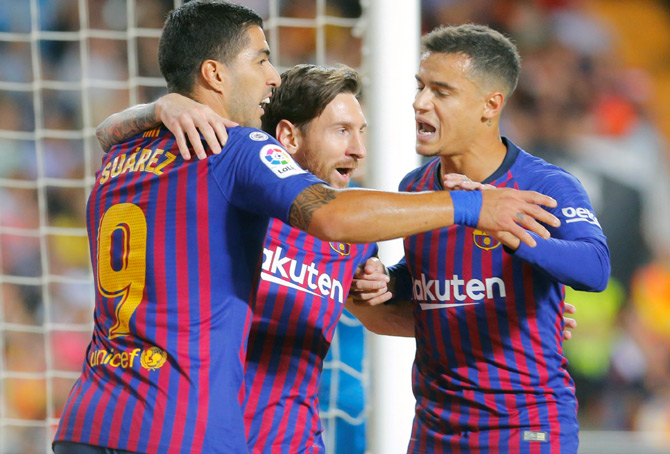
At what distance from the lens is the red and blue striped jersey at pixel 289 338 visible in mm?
2256

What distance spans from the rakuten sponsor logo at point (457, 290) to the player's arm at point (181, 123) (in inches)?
32.9

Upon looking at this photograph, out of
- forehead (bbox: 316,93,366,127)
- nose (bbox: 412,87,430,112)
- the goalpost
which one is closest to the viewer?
nose (bbox: 412,87,430,112)

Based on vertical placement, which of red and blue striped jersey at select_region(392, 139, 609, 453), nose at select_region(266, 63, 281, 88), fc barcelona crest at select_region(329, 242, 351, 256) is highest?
nose at select_region(266, 63, 281, 88)

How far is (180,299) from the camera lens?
1.85 m

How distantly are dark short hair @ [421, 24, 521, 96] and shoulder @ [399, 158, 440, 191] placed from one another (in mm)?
327

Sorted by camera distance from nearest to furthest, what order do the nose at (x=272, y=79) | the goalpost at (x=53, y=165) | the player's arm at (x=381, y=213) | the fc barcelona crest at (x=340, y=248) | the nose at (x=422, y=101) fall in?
the player's arm at (x=381, y=213) → the nose at (x=272, y=79) → the fc barcelona crest at (x=340, y=248) → the nose at (x=422, y=101) → the goalpost at (x=53, y=165)

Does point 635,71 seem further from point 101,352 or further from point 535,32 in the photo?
point 101,352

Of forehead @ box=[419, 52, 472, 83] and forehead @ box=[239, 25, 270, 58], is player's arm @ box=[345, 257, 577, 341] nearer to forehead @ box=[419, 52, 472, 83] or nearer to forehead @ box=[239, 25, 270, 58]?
forehead @ box=[419, 52, 472, 83]

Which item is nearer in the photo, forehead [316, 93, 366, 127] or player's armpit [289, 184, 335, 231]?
player's armpit [289, 184, 335, 231]

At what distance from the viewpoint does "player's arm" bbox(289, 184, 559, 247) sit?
174 cm

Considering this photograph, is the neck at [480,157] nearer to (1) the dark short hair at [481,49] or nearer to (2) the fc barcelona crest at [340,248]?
(1) the dark short hair at [481,49]

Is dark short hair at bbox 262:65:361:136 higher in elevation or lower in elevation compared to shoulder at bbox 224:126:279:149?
higher

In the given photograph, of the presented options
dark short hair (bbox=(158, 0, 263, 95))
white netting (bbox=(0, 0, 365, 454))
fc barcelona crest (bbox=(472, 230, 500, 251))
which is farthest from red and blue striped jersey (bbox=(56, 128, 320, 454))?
white netting (bbox=(0, 0, 365, 454))

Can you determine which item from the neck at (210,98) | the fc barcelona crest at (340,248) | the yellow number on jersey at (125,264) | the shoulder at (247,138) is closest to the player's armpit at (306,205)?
the shoulder at (247,138)
